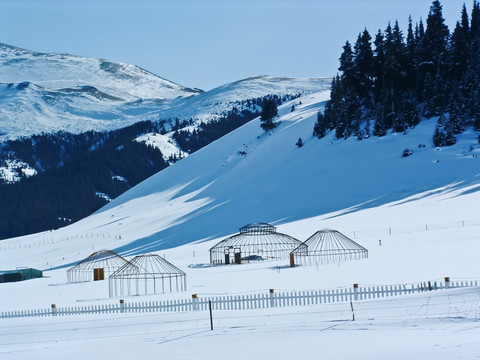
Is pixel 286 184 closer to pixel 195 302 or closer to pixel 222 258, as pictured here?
pixel 222 258

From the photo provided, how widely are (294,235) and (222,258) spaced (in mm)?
6370

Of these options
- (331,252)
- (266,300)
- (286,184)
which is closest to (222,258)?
(331,252)

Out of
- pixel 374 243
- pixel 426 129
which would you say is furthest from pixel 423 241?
pixel 426 129

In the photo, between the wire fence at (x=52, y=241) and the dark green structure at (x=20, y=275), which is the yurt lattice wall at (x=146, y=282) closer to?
the dark green structure at (x=20, y=275)

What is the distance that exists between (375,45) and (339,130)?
534 inches

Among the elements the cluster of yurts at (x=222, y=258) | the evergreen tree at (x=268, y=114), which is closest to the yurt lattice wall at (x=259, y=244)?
the cluster of yurts at (x=222, y=258)

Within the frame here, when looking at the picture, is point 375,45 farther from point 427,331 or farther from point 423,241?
point 427,331

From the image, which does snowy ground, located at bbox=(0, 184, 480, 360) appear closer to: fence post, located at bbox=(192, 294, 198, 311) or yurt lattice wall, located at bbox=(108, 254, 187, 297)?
fence post, located at bbox=(192, 294, 198, 311)

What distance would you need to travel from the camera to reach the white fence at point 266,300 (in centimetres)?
2015

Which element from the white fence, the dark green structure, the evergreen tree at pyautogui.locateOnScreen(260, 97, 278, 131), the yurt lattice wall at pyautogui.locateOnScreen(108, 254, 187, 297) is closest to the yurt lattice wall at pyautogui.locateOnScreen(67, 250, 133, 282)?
the dark green structure

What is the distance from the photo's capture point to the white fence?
20.2 meters

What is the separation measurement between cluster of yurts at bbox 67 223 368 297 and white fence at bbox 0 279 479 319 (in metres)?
7.64

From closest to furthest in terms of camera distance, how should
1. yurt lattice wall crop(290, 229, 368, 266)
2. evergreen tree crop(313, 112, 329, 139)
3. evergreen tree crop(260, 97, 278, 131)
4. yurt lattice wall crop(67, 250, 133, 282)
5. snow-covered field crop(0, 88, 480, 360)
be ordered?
1. snow-covered field crop(0, 88, 480, 360)
2. yurt lattice wall crop(290, 229, 368, 266)
3. yurt lattice wall crop(67, 250, 133, 282)
4. evergreen tree crop(313, 112, 329, 139)
5. evergreen tree crop(260, 97, 278, 131)

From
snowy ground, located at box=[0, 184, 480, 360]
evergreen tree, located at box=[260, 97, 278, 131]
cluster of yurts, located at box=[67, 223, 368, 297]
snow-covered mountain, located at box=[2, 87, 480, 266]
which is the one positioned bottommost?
snowy ground, located at box=[0, 184, 480, 360]
